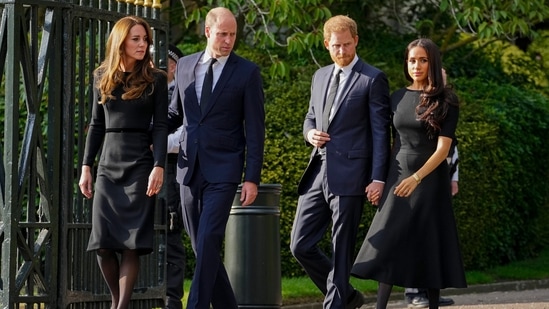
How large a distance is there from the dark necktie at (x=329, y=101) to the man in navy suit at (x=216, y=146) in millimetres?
692

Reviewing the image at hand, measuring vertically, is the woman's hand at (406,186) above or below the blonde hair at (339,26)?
below

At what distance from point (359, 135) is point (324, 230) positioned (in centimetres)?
73

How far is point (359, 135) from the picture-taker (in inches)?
385

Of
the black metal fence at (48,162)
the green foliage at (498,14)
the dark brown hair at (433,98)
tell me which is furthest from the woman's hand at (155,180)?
the green foliage at (498,14)

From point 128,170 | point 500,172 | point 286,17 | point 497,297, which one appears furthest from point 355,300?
point 500,172

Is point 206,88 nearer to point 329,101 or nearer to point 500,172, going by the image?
point 329,101

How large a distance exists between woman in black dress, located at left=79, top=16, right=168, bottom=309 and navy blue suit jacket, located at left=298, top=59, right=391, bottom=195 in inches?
50.2

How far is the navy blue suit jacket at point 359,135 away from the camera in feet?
31.9

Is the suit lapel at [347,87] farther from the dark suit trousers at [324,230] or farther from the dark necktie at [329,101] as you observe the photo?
the dark suit trousers at [324,230]

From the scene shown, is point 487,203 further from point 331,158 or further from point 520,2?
point 331,158

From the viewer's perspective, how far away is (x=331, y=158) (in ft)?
32.2

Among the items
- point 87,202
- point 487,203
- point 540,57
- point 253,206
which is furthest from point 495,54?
point 87,202

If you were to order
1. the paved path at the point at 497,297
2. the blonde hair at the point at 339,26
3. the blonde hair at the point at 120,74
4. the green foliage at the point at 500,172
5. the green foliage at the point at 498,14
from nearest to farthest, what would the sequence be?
the blonde hair at the point at 120,74, the blonde hair at the point at 339,26, the paved path at the point at 497,297, the green foliage at the point at 498,14, the green foliage at the point at 500,172

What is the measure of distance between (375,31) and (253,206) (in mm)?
8457
